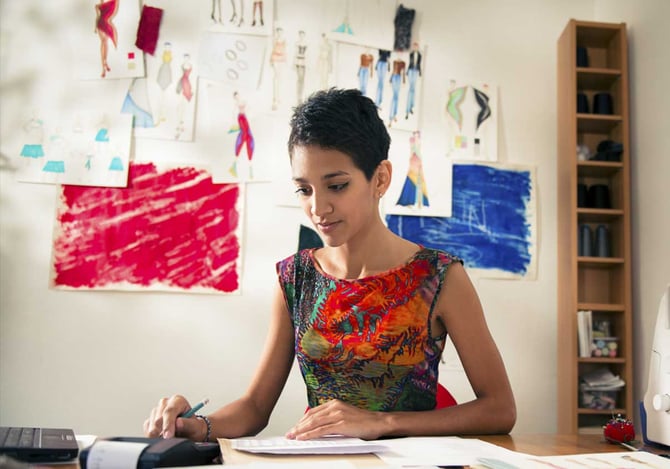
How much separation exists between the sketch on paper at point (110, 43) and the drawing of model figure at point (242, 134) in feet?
1.38

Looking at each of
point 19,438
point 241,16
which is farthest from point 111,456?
point 241,16

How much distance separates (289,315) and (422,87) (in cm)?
174

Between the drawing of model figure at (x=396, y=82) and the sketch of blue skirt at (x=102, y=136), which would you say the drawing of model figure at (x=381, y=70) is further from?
the sketch of blue skirt at (x=102, y=136)

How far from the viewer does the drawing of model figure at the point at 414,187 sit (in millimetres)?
2885

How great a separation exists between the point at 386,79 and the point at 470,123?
16.4 inches

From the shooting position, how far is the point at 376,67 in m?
2.94

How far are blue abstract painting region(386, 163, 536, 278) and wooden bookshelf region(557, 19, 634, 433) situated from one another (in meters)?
0.16

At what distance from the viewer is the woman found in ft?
4.38

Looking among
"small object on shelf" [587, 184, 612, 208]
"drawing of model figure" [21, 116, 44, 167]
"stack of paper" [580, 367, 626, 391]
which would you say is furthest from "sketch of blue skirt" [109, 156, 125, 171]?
"stack of paper" [580, 367, 626, 391]

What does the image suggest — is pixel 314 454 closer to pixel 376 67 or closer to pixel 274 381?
pixel 274 381

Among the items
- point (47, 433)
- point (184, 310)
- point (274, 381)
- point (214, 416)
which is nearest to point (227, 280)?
point (184, 310)

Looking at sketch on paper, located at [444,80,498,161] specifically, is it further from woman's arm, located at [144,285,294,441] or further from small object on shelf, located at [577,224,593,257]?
woman's arm, located at [144,285,294,441]

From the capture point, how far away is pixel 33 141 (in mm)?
2711

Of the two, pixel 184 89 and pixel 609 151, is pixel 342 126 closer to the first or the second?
pixel 184 89
